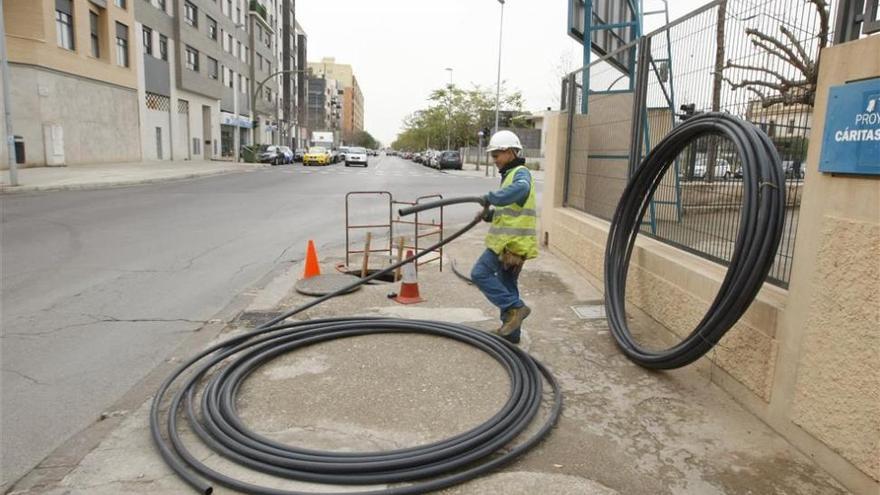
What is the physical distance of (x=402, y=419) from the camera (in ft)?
11.4

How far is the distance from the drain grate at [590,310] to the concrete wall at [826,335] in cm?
163

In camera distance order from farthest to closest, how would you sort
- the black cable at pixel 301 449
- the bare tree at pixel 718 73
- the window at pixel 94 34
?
the window at pixel 94 34
the bare tree at pixel 718 73
the black cable at pixel 301 449

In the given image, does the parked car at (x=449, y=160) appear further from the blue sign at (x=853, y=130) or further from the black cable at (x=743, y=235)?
the blue sign at (x=853, y=130)

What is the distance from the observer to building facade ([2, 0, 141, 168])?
2341cm

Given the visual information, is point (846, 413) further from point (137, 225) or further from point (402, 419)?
point (137, 225)

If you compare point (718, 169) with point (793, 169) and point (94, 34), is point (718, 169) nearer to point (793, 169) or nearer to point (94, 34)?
point (793, 169)

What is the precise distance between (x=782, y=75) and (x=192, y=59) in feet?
146

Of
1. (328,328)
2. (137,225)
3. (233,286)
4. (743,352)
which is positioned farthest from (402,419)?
(137,225)

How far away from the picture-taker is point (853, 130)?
9.21ft

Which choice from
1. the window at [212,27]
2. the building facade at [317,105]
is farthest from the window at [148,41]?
the building facade at [317,105]

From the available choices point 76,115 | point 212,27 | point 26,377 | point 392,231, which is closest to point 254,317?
point 26,377

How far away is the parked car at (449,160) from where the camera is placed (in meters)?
45.7

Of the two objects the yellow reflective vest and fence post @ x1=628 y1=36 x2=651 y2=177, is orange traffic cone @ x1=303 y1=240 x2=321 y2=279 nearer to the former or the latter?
the yellow reflective vest

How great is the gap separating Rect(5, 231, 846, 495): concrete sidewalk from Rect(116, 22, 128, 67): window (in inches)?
1255
